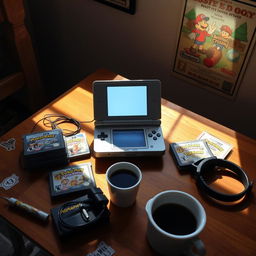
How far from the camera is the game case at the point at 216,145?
99 centimetres

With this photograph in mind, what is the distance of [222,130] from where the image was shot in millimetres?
1076

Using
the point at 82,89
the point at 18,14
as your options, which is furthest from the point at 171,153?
the point at 18,14

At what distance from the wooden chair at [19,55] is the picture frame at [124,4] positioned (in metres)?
0.38

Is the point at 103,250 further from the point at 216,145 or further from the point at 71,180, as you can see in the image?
the point at 216,145

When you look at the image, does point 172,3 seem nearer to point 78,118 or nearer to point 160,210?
point 78,118

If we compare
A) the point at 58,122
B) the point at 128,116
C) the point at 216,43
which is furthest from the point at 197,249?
the point at 216,43

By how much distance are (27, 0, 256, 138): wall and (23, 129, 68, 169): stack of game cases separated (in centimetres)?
68

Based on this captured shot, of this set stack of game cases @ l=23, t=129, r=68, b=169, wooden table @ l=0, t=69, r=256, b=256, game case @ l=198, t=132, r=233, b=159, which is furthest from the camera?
game case @ l=198, t=132, r=233, b=159

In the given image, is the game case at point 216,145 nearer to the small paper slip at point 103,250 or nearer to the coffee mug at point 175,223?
the coffee mug at point 175,223

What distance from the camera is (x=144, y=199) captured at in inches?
34.0

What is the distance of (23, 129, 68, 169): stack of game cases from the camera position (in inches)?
34.9

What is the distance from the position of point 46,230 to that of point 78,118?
1.39ft

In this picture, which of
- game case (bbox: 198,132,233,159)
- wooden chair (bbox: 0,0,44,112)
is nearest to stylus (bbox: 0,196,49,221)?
game case (bbox: 198,132,233,159)

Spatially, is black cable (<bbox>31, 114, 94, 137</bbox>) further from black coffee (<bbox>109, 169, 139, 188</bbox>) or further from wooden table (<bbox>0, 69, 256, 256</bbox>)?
black coffee (<bbox>109, 169, 139, 188</bbox>)
